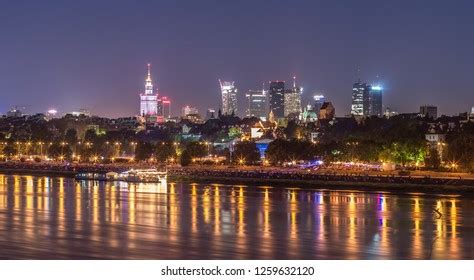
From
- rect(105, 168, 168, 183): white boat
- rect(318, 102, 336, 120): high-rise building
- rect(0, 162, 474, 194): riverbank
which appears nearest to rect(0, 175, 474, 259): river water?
rect(0, 162, 474, 194): riverbank

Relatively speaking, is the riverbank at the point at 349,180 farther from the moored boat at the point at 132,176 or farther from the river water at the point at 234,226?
the river water at the point at 234,226

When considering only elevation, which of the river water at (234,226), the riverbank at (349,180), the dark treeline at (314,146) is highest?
the dark treeline at (314,146)

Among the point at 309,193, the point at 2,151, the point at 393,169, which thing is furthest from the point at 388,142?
the point at 2,151

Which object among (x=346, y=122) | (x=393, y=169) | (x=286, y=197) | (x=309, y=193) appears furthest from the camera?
(x=346, y=122)

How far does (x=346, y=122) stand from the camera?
110500 mm

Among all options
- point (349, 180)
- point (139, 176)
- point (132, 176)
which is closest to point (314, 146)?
point (132, 176)

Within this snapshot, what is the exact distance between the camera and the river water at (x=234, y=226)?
20.9m

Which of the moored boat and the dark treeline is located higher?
the dark treeline

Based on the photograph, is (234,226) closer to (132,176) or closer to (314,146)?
(132,176)

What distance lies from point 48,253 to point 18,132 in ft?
397

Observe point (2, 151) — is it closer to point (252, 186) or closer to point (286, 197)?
point (252, 186)

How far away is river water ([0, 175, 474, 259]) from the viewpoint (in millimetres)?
20875

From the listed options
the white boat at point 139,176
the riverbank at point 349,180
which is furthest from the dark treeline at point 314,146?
the white boat at point 139,176

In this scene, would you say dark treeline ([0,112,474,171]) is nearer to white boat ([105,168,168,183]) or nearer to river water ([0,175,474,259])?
white boat ([105,168,168,183])
